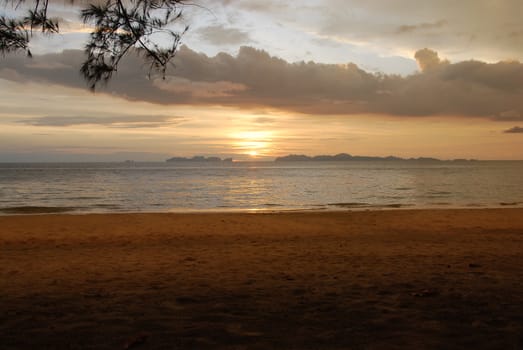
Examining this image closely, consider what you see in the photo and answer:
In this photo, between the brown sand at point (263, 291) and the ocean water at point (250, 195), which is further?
the ocean water at point (250, 195)

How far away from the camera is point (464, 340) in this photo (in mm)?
4477

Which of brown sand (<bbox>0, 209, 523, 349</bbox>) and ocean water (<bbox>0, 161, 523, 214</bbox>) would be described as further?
ocean water (<bbox>0, 161, 523, 214</bbox>)

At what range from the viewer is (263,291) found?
653 centimetres

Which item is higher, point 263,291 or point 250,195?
point 263,291

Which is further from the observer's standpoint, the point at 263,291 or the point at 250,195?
the point at 250,195

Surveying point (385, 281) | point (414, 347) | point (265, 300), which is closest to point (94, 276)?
point (265, 300)

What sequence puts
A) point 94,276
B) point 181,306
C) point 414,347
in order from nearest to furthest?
point 414,347
point 181,306
point 94,276

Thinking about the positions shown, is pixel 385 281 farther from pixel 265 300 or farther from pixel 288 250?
pixel 288 250

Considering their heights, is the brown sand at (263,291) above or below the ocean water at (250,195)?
above

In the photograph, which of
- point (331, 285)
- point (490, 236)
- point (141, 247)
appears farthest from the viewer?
point (490, 236)

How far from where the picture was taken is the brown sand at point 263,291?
461 cm

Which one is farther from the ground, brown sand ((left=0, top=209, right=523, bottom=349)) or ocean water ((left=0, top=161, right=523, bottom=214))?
brown sand ((left=0, top=209, right=523, bottom=349))

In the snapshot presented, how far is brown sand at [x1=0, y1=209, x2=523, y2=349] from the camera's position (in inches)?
181

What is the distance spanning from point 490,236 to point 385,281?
292 inches
